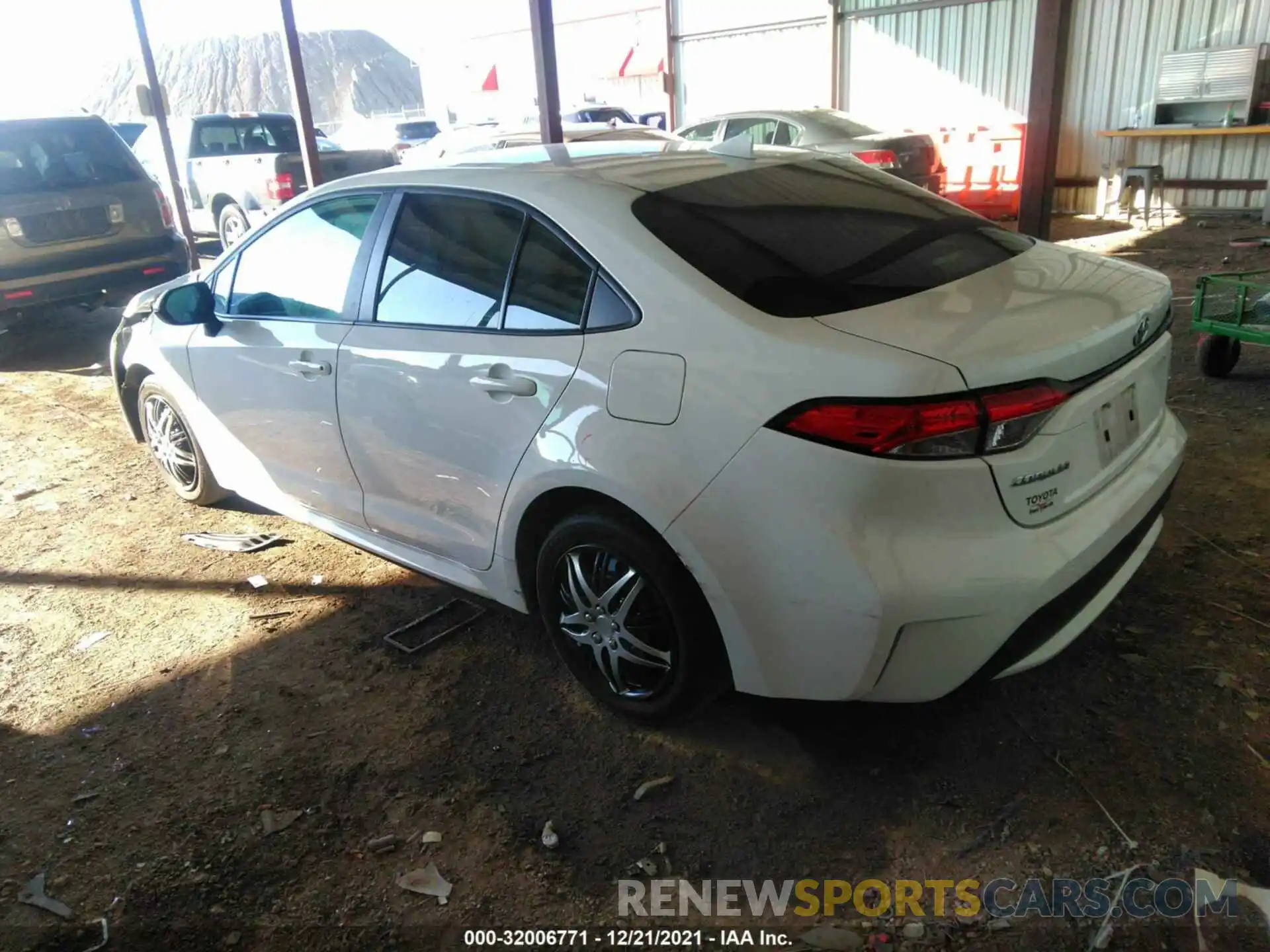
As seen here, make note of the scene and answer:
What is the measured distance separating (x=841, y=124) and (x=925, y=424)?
10.2m

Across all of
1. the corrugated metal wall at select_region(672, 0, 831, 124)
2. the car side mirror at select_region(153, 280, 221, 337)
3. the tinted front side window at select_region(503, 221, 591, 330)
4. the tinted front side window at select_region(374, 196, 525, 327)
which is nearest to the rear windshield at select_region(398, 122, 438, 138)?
the corrugated metal wall at select_region(672, 0, 831, 124)

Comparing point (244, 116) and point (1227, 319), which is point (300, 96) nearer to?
point (244, 116)

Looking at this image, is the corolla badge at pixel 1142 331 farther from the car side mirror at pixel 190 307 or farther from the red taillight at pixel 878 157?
the red taillight at pixel 878 157

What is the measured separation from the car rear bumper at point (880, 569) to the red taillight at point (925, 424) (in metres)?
0.04

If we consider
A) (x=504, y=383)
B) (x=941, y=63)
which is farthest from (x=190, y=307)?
(x=941, y=63)

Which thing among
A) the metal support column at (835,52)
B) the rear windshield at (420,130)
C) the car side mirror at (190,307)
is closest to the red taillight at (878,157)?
the metal support column at (835,52)

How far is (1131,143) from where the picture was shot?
13336 millimetres

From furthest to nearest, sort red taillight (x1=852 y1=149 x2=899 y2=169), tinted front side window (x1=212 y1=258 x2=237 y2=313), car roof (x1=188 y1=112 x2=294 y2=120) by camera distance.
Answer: car roof (x1=188 y1=112 x2=294 y2=120) → red taillight (x1=852 y1=149 x2=899 y2=169) → tinted front side window (x1=212 y1=258 x2=237 y2=313)

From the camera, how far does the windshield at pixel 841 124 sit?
11047mm

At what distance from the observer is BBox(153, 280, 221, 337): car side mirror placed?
3.75 m

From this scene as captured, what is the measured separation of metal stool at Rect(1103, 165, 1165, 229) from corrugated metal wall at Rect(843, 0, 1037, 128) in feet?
6.35

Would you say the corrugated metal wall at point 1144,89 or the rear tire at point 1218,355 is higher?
the corrugated metal wall at point 1144,89

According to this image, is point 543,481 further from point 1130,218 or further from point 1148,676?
point 1130,218

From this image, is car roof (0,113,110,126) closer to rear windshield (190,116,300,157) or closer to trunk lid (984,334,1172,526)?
rear windshield (190,116,300,157)
